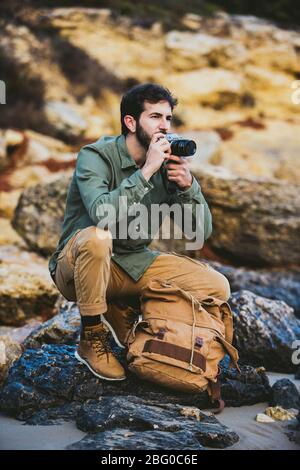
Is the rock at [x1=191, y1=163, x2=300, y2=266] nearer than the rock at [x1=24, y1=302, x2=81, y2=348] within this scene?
No

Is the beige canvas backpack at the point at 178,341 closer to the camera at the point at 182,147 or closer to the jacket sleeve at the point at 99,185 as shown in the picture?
the jacket sleeve at the point at 99,185

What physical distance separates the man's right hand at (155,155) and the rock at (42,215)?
13.2ft

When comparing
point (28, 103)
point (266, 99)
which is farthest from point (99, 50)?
point (266, 99)

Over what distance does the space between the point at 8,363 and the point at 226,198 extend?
511 cm

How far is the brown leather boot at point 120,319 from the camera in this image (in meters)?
3.71

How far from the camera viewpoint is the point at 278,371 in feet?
14.1

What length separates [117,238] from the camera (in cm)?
364

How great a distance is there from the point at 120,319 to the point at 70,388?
0.63m

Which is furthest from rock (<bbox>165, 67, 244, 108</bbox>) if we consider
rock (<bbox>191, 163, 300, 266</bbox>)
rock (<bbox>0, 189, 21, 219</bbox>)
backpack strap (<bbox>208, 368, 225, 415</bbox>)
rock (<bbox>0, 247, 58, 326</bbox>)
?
backpack strap (<bbox>208, 368, 225, 415</bbox>)

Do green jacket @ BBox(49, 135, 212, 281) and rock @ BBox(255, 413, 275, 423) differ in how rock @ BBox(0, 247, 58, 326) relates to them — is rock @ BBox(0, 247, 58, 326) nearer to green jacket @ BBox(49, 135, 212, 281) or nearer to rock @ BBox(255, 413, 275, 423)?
green jacket @ BBox(49, 135, 212, 281)

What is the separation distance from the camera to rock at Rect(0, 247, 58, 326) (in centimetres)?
598

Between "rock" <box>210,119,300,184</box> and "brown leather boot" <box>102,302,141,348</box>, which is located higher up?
"rock" <box>210,119,300,184</box>

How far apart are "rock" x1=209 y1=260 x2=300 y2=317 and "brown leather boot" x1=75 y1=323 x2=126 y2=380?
393 cm

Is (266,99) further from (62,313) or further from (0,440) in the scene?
(0,440)
